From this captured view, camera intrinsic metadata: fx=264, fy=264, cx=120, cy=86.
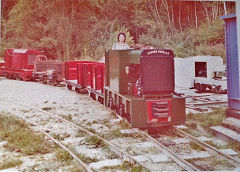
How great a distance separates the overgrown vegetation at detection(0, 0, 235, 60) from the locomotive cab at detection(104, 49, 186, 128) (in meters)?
0.37

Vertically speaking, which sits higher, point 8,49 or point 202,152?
point 8,49

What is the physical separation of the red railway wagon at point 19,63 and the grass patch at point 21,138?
3.00 ft

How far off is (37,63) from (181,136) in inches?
96.8

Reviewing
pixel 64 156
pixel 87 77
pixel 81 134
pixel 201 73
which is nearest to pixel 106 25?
pixel 87 77

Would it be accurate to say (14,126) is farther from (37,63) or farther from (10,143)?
(37,63)

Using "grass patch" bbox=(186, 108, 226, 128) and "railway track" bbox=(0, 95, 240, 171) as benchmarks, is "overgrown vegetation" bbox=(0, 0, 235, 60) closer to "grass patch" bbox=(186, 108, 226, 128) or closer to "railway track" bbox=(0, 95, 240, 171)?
"grass patch" bbox=(186, 108, 226, 128)

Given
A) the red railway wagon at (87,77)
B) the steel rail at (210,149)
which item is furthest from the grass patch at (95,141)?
the red railway wagon at (87,77)

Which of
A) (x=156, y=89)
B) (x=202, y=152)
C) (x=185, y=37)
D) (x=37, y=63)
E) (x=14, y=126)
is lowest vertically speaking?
(x=202, y=152)

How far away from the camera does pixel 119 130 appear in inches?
140

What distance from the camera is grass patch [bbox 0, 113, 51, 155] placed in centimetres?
310

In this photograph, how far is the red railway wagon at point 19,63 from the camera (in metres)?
3.93

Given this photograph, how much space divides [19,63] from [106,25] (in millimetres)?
1682

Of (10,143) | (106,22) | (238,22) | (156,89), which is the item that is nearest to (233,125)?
(156,89)

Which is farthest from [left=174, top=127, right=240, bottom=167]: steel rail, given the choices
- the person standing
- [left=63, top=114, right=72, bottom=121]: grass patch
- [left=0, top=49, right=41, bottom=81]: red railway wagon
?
[left=0, top=49, right=41, bottom=81]: red railway wagon
